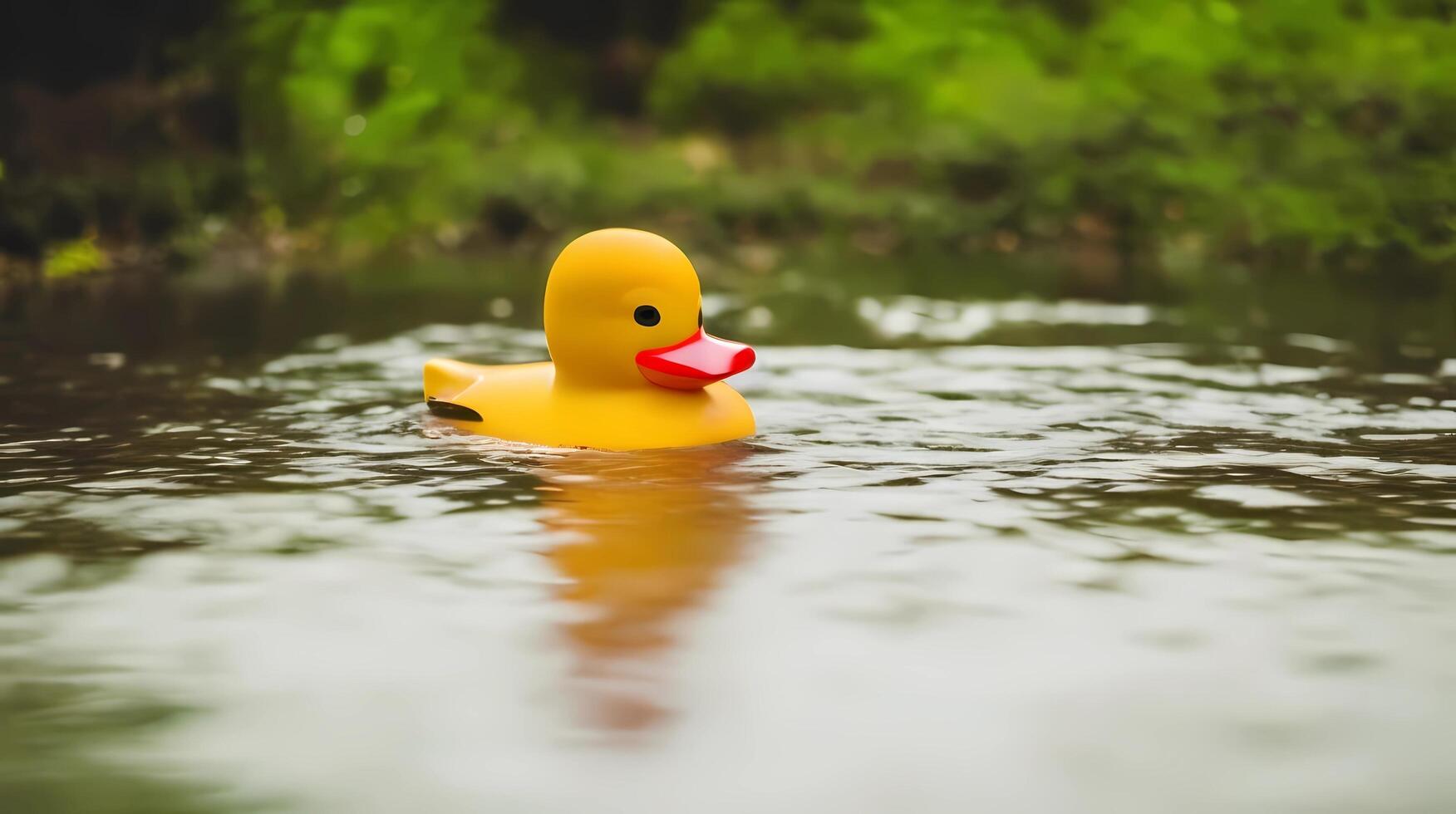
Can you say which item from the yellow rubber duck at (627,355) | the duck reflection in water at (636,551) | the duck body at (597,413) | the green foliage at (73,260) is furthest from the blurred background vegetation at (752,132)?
the duck reflection in water at (636,551)

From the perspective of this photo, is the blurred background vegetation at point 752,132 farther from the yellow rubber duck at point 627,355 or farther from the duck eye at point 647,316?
the duck eye at point 647,316

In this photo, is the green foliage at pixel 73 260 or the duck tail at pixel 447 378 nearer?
the duck tail at pixel 447 378

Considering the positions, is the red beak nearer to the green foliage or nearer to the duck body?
the duck body

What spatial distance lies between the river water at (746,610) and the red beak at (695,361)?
39 centimetres

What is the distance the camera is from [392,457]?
7492 mm

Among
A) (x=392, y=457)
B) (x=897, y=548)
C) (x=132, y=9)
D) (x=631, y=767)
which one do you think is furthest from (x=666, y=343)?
(x=132, y=9)

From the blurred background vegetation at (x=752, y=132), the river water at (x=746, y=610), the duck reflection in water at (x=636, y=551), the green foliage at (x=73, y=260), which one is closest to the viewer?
the river water at (x=746, y=610)

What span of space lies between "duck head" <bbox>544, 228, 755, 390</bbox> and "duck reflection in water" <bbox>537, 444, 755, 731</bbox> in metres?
0.40

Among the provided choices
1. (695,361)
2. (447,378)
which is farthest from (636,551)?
(447,378)

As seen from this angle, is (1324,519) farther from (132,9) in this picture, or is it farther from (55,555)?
(132,9)

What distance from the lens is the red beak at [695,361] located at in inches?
290

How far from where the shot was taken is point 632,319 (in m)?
7.44

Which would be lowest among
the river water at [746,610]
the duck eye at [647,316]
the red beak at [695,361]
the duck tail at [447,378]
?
the river water at [746,610]

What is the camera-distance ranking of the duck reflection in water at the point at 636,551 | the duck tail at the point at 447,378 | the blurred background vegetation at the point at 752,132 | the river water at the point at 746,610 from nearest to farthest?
the river water at the point at 746,610 < the duck reflection in water at the point at 636,551 < the duck tail at the point at 447,378 < the blurred background vegetation at the point at 752,132
